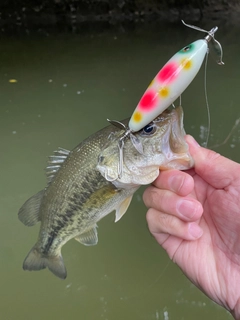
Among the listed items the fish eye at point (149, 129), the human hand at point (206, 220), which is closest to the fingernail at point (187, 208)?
the human hand at point (206, 220)

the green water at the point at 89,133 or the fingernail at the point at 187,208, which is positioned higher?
the fingernail at the point at 187,208

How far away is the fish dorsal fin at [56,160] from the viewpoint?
1039 millimetres

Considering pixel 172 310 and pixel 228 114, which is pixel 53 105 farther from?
pixel 172 310

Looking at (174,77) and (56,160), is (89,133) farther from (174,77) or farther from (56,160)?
(174,77)

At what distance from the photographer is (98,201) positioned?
3.29 feet

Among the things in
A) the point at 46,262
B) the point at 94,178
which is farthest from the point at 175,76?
the point at 46,262

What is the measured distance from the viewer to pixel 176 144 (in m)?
0.89

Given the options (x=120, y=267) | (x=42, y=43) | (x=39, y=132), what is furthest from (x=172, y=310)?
(x=42, y=43)

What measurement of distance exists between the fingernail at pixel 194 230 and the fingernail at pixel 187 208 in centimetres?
5

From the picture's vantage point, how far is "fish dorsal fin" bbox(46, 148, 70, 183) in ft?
3.41

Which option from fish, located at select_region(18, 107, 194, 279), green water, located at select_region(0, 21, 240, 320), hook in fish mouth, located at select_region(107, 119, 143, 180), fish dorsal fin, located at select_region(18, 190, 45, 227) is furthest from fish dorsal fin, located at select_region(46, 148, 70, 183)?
green water, located at select_region(0, 21, 240, 320)

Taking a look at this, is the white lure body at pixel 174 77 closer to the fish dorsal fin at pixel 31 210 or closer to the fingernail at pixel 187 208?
the fingernail at pixel 187 208

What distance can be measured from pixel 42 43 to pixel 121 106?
165cm

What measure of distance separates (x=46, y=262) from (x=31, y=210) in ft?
0.68
